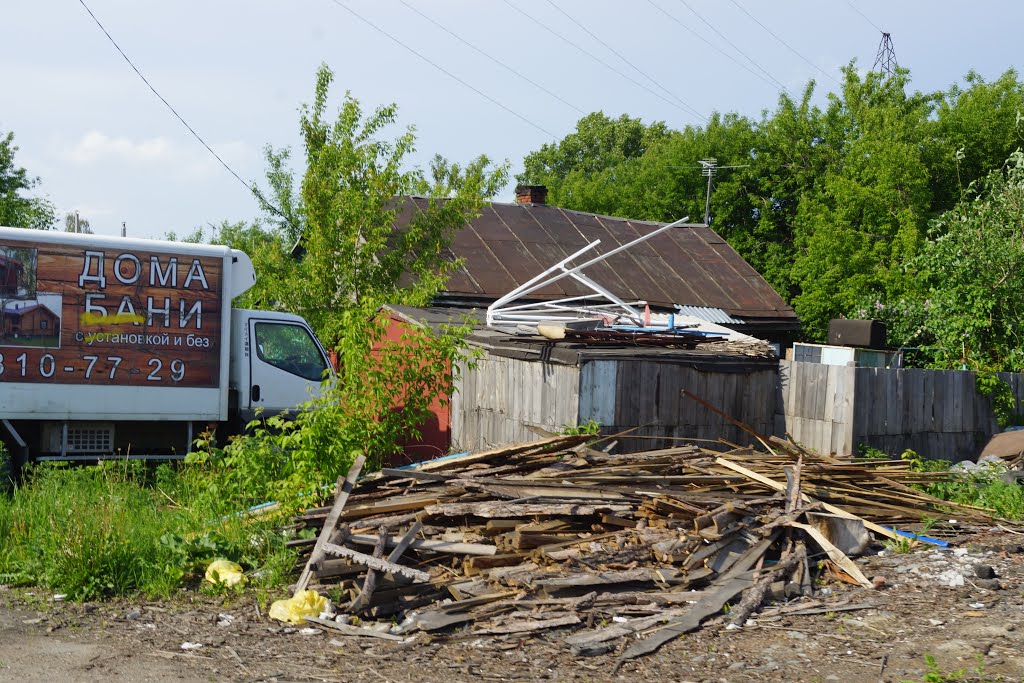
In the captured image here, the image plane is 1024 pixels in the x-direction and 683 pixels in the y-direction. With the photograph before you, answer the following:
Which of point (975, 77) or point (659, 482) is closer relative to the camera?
point (659, 482)

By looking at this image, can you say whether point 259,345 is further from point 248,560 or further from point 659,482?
point 659,482

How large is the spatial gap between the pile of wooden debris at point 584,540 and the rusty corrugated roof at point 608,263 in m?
10.1

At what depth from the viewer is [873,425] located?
12.5m

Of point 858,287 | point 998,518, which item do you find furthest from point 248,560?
point 858,287

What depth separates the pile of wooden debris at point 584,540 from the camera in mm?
6773

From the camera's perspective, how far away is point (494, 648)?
626cm

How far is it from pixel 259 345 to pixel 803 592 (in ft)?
26.1

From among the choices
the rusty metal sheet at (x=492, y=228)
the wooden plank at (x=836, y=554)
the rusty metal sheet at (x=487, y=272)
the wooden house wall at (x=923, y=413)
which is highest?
the rusty metal sheet at (x=492, y=228)

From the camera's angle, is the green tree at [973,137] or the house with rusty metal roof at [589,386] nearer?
the house with rusty metal roof at [589,386]

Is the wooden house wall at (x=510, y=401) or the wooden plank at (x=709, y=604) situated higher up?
the wooden house wall at (x=510, y=401)

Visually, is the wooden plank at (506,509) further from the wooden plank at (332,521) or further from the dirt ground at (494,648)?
the dirt ground at (494,648)

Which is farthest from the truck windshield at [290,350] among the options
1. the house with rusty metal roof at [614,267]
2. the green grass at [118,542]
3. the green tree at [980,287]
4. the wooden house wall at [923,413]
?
the green tree at [980,287]

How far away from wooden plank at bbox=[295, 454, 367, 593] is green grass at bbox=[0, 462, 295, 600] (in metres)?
0.36

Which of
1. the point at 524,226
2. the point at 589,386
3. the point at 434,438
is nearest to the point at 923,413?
the point at 589,386
